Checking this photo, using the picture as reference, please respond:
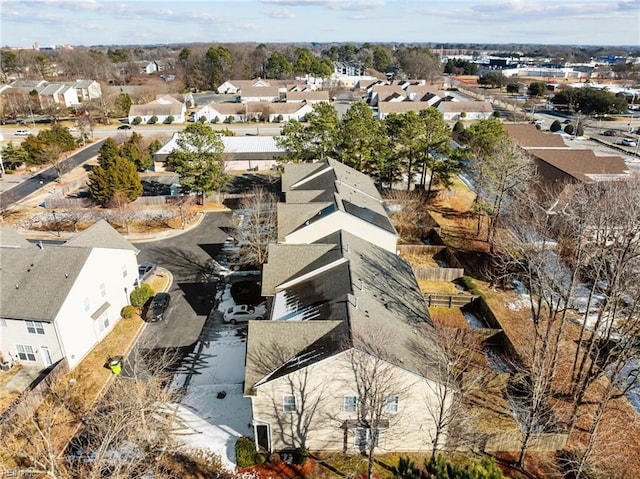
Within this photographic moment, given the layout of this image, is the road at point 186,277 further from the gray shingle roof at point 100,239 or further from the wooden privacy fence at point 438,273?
the wooden privacy fence at point 438,273

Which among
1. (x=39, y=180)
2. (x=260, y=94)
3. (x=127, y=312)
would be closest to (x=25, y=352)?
(x=127, y=312)

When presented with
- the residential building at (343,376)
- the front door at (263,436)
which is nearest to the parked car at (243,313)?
the residential building at (343,376)

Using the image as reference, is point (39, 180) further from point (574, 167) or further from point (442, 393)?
point (574, 167)

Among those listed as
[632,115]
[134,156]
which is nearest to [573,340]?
[134,156]

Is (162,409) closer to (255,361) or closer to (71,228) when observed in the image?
(255,361)

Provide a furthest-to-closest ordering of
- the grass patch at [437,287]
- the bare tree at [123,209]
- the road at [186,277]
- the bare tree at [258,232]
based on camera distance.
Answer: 1. the bare tree at [123,209]
2. the bare tree at [258,232]
3. the grass patch at [437,287]
4. the road at [186,277]

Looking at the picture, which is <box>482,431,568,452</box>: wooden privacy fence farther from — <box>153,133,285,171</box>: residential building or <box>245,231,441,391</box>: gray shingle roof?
<box>153,133,285,171</box>: residential building
